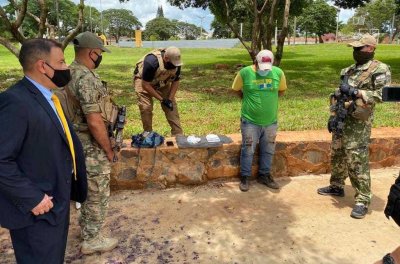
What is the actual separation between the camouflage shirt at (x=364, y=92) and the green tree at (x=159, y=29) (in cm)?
10351

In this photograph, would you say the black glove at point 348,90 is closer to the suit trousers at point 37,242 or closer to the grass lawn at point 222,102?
the grass lawn at point 222,102

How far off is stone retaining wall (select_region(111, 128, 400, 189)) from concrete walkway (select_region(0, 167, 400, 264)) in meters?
0.14

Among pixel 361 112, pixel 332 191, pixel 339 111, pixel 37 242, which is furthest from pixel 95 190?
pixel 332 191

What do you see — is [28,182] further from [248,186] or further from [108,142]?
[248,186]

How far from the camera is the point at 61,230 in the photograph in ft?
7.90

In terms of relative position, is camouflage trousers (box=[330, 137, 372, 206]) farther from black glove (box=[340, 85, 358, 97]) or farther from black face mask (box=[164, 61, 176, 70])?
black face mask (box=[164, 61, 176, 70])

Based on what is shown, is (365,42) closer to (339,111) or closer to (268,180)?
(339,111)

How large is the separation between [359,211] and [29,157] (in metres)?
3.21

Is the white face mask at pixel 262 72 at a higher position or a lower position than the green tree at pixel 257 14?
lower

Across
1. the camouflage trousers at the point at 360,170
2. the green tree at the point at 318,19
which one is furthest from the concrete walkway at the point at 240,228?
the green tree at the point at 318,19

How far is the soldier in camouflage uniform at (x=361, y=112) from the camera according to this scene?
3.77 metres

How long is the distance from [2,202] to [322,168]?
3.96 m

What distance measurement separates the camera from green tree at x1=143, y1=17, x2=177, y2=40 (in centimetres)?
Answer: 10594

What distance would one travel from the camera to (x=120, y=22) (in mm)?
118812
